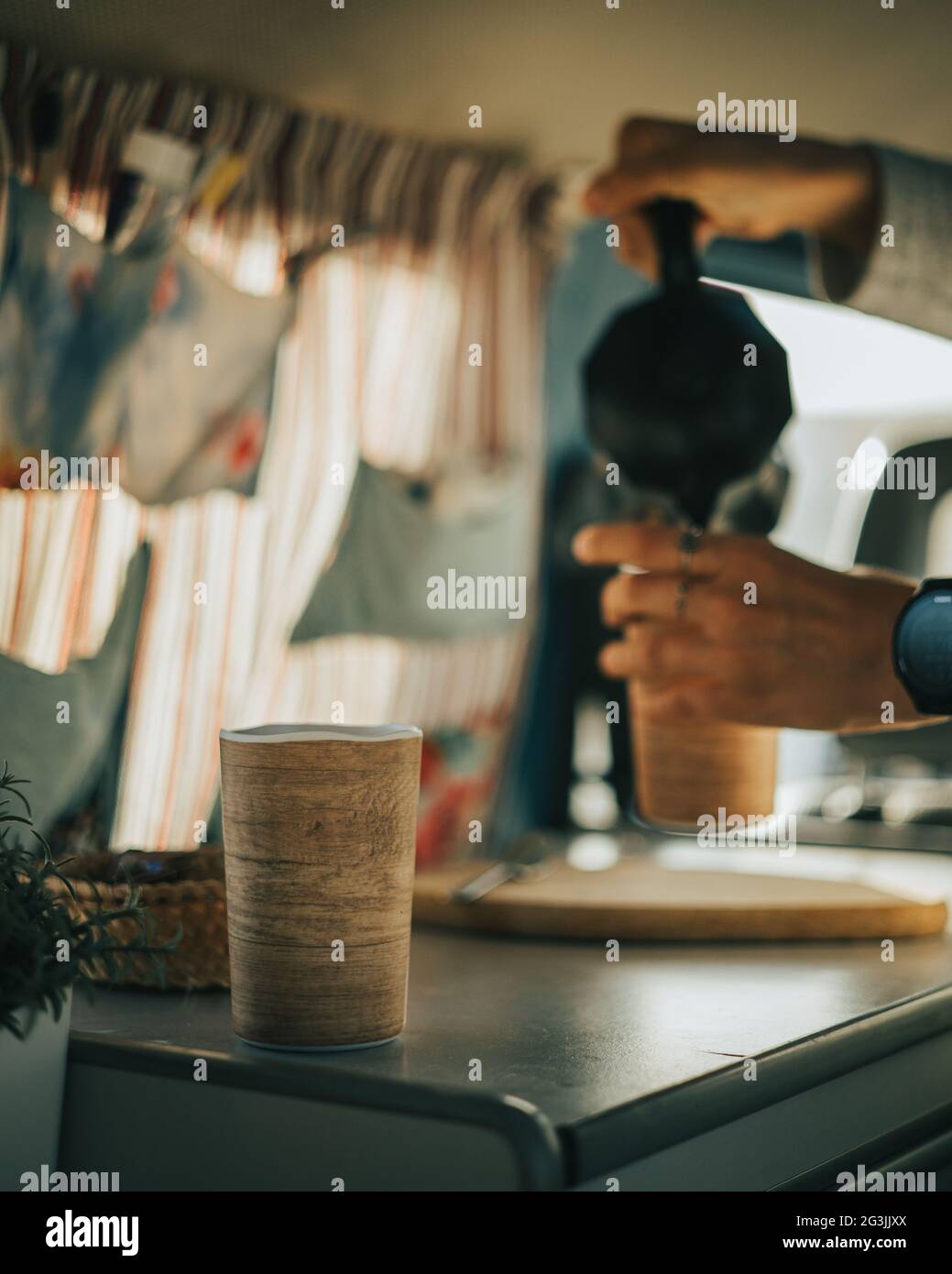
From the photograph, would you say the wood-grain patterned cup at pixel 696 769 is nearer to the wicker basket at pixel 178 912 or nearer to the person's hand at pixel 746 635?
the person's hand at pixel 746 635

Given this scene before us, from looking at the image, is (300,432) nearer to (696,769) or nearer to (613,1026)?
(696,769)

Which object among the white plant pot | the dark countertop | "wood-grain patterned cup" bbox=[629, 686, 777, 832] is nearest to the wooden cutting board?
the dark countertop

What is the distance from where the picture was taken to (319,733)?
954 mm

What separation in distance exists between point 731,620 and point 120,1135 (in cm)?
77

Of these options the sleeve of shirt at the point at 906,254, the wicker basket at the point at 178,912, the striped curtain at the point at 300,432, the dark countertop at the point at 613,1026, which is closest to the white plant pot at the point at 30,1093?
the dark countertop at the point at 613,1026

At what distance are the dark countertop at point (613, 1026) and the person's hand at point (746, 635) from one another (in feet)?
0.85

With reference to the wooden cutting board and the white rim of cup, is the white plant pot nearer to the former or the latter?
the white rim of cup

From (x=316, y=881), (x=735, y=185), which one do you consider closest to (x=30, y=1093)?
(x=316, y=881)

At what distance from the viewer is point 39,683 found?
1627 millimetres

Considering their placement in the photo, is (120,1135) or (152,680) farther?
(152,680)

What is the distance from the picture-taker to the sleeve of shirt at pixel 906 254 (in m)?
1.49

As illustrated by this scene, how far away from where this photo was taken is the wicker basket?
1112mm
